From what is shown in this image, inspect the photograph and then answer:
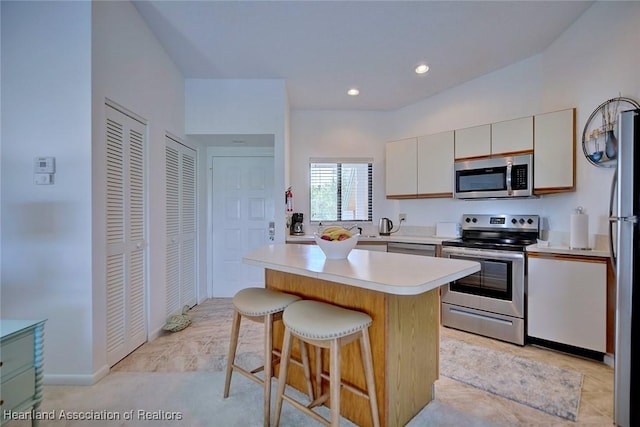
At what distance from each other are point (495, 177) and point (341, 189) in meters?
1.98

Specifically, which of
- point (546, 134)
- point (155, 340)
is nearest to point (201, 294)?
point (155, 340)

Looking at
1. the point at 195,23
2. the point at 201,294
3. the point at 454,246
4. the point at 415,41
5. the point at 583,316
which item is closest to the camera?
the point at 583,316

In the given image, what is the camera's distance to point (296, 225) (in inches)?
165

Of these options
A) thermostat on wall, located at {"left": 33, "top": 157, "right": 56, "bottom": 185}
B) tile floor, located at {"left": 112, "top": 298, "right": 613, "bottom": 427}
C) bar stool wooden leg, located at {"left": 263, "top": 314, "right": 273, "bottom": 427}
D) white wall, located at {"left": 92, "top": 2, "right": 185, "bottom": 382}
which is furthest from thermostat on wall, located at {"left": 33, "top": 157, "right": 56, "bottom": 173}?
bar stool wooden leg, located at {"left": 263, "top": 314, "right": 273, "bottom": 427}

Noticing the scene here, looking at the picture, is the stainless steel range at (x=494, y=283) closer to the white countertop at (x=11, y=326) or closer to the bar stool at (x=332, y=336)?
the bar stool at (x=332, y=336)

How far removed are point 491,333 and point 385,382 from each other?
1870 millimetres

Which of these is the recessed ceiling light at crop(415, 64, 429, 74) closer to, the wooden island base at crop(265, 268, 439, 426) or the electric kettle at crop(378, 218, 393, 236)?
the electric kettle at crop(378, 218, 393, 236)

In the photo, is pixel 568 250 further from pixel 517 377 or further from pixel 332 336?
pixel 332 336

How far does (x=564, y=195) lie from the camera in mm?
2812

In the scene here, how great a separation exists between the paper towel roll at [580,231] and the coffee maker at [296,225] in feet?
9.63

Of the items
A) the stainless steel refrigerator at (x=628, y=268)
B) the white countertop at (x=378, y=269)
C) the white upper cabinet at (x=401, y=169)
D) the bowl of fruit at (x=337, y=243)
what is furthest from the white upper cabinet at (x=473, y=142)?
the bowl of fruit at (x=337, y=243)

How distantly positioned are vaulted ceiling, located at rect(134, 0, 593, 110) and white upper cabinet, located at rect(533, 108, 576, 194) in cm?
79

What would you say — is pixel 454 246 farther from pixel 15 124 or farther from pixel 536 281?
pixel 15 124

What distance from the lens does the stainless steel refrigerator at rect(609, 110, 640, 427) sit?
1512mm
